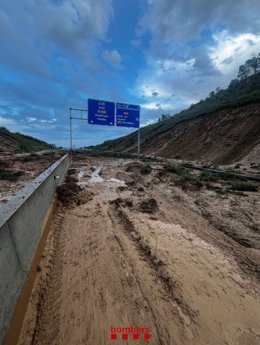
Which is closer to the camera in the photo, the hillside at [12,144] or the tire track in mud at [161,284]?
the tire track in mud at [161,284]

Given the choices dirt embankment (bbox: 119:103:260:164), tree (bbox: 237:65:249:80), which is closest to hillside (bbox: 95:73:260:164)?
dirt embankment (bbox: 119:103:260:164)

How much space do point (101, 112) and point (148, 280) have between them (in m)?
28.5

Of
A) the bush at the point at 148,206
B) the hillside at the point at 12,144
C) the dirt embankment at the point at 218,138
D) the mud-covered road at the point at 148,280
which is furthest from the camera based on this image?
the hillside at the point at 12,144

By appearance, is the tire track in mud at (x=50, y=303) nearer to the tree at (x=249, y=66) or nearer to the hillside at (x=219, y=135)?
the hillside at (x=219, y=135)

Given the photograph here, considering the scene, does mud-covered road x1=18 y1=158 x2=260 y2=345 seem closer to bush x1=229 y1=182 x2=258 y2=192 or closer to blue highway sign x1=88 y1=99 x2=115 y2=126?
bush x1=229 y1=182 x2=258 y2=192

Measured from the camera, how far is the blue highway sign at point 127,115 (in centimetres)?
3053

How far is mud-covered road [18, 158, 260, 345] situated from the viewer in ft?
7.41

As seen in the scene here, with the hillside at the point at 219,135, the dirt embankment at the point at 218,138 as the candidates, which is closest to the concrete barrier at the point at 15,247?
the dirt embankment at the point at 218,138

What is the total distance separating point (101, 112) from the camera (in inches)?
1164

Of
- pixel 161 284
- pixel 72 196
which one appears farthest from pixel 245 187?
pixel 161 284

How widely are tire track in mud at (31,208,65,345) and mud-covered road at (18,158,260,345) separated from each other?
0.01m

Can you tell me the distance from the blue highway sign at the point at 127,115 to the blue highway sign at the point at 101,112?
0.85m

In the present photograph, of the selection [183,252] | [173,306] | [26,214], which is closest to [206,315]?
[173,306]

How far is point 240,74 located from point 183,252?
79.7 metres
